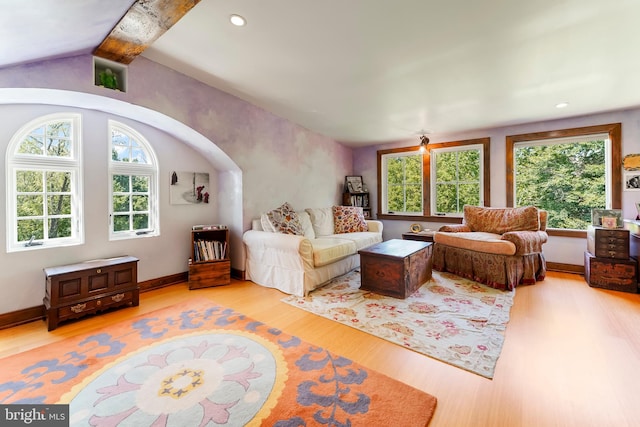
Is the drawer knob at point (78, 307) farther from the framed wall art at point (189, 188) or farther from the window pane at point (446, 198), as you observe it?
the window pane at point (446, 198)

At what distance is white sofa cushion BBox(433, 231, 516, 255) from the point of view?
3306 mm

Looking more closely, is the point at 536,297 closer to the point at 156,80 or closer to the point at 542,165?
the point at 542,165

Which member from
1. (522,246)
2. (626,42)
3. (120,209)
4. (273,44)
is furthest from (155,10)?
(522,246)

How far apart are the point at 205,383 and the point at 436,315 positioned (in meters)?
2.02

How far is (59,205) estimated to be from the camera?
9.39ft

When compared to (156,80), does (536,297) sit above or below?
below

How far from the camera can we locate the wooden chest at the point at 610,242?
3.18m

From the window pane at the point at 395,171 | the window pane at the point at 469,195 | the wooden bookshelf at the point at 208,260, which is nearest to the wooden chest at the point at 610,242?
the window pane at the point at 469,195

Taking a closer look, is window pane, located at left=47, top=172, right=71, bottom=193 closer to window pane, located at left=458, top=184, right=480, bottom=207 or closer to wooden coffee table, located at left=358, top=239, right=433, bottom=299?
wooden coffee table, located at left=358, top=239, right=433, bottom=299

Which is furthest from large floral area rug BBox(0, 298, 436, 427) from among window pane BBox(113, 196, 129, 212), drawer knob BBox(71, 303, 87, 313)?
window pane BBox(113, 196, 129, 212)

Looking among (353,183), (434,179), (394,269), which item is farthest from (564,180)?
(353,183)

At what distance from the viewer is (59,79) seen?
2.33 m

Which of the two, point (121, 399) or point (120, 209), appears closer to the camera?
point (121, 399)

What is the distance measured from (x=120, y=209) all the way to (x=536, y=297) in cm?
490
